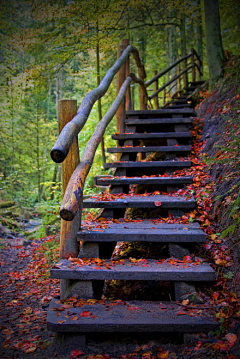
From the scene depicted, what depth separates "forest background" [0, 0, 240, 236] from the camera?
7.80 meters

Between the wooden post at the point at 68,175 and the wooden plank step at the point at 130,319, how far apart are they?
1.59ft

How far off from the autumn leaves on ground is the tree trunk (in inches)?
61.1

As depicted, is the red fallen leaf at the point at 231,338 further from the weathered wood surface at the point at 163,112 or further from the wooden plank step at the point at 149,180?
the weathered wood surface at the point at 163,112

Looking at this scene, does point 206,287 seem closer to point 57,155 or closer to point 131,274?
point 131,274

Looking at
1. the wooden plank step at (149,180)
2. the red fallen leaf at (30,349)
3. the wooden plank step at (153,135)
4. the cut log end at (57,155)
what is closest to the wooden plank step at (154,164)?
the wooden plank step at (149,180)

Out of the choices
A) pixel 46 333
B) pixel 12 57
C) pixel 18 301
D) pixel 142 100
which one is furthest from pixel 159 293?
pixel 12 57

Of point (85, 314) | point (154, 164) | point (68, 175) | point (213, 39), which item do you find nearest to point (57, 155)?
point (68, 175)

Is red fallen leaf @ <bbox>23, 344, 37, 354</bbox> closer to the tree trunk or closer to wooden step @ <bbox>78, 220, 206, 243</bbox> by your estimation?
wooden step @ <bbox>78, 220, 206, 243</bbox>

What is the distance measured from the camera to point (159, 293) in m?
2.71

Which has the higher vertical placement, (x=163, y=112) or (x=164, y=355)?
(x=163, y=112)

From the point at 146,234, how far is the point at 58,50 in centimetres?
668

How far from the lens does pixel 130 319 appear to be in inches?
73.1

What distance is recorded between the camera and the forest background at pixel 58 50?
780 cm

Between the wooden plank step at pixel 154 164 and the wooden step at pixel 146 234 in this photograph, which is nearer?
the wooden step at pixel 146 234
